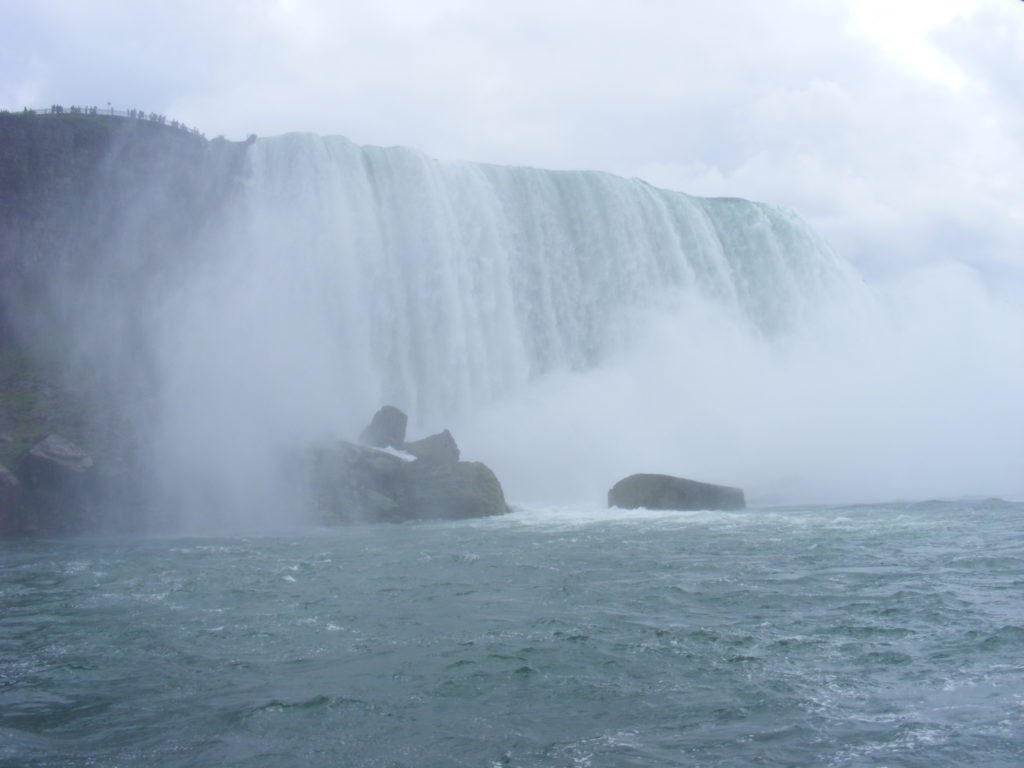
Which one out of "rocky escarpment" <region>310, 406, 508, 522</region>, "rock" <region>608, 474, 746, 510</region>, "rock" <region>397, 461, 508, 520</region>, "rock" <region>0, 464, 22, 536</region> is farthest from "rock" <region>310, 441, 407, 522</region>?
"rock" <region>0, 464, 22, 536</region>

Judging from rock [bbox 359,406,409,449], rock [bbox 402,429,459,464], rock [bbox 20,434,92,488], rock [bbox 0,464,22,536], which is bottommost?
rock [bbox 0,464,22,536]

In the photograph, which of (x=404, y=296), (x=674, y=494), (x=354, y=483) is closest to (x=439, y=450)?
(x=354, y=483)

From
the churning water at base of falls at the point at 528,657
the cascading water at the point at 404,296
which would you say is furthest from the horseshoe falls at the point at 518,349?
the churning water at base of falls at the point at 528,657

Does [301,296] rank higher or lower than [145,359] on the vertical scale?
higher

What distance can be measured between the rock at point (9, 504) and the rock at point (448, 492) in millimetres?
7587

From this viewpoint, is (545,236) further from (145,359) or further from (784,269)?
(145,359)

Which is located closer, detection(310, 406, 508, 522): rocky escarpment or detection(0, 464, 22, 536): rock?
detection(0, 464, 22, 536): rock

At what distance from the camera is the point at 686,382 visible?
92.6 ft

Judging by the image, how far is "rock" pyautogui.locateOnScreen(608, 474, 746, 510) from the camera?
790 inches

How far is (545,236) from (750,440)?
901 cm

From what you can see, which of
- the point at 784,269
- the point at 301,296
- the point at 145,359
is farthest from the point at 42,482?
the point at 784,269

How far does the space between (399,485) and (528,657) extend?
12992mm

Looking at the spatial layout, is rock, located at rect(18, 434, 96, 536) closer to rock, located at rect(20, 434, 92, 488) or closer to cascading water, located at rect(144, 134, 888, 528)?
rock, located at rect(20, 434, 92, 488)

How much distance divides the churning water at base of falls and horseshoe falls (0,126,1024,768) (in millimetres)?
45
